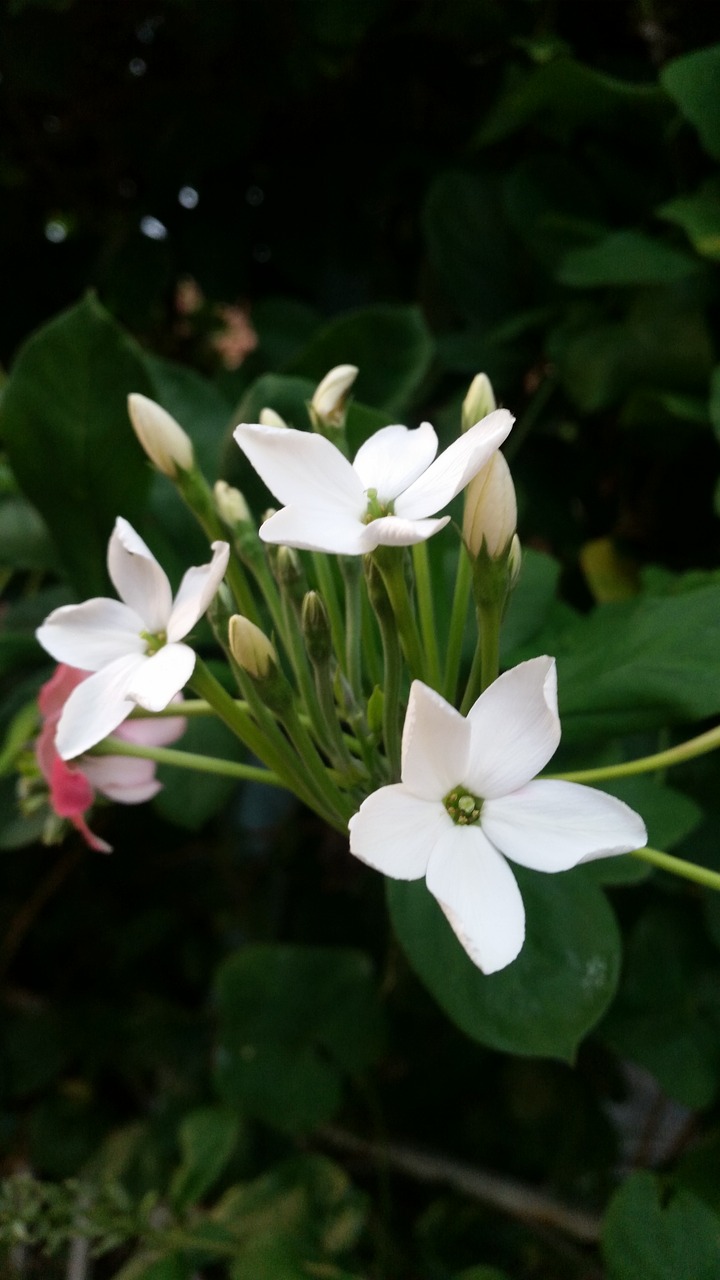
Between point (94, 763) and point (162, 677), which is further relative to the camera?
point (94, 763)

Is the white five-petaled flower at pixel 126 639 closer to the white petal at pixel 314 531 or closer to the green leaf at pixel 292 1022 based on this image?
the white petal at pixel 314 531

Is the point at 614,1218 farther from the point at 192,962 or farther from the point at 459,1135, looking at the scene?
the point at 192,962

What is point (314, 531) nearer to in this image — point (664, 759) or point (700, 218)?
point (664, 759)

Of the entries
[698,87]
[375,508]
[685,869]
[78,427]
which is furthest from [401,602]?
[698,87]

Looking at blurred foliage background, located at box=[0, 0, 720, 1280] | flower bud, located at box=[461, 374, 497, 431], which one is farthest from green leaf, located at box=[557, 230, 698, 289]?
flower bud, located at box=[461, 374, 497, 431]

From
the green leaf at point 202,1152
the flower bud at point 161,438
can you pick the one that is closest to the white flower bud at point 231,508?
the flower bud at point 161,438

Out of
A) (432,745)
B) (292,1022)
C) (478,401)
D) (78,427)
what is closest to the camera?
(432,745)

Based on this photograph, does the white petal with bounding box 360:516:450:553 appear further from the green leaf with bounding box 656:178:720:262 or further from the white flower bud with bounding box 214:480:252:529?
the green leaf with bounding box 656:178:720:262
